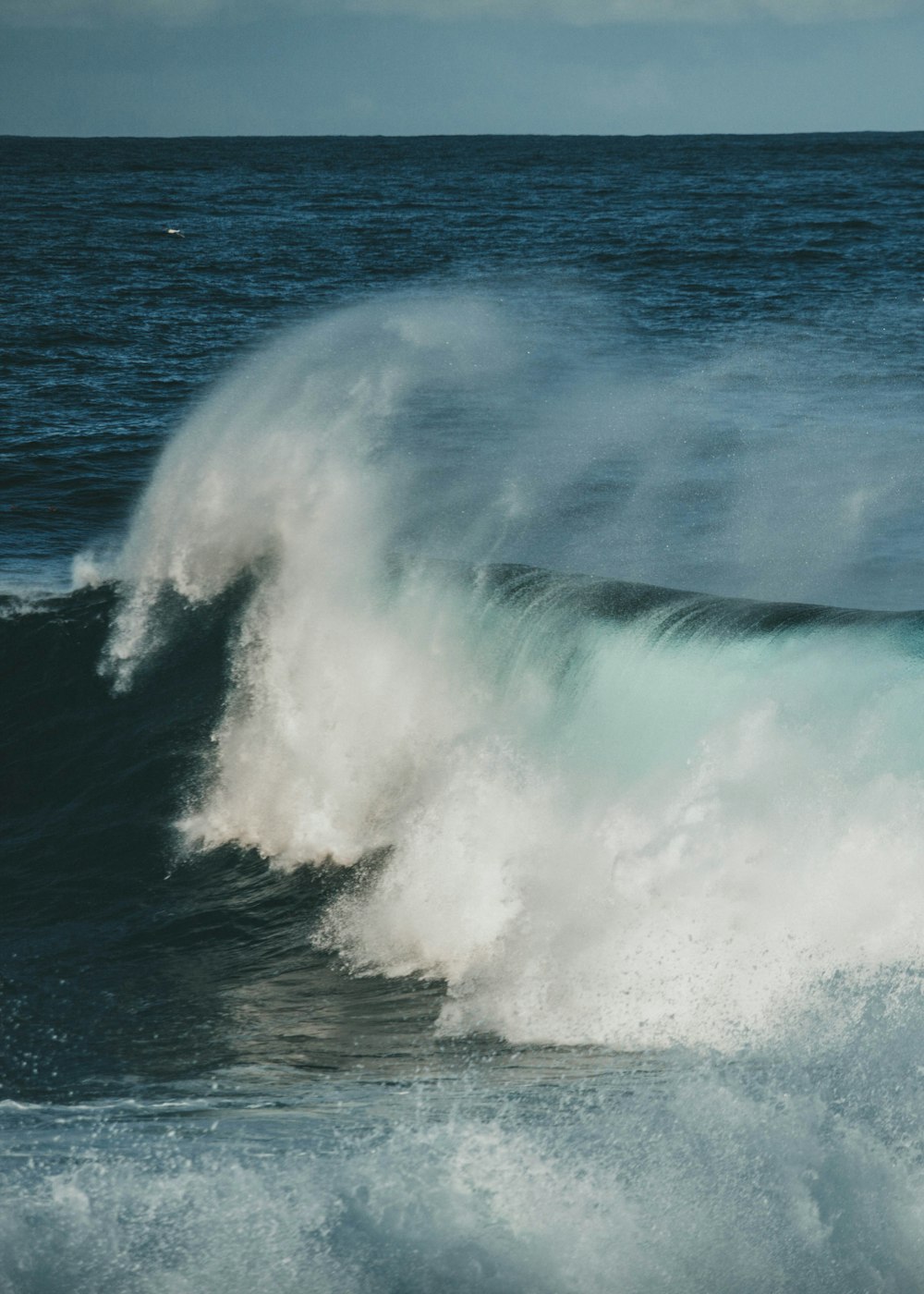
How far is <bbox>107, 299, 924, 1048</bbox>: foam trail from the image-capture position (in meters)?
7.02

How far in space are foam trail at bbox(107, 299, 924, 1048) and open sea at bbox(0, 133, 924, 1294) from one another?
3cm

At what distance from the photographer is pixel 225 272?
117 feet

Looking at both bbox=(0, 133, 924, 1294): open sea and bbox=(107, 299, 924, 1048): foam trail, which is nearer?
bbox=(0, 133, 924, 1294): open sea

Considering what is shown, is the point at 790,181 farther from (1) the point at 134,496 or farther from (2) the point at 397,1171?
(2) the point at 397,1171

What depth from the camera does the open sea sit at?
17.0 feet

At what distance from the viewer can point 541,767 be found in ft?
27.9

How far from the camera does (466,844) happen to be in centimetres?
821

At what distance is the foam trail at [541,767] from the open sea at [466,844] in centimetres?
3

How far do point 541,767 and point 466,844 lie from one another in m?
0.71

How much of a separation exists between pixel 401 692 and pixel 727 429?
9751mm

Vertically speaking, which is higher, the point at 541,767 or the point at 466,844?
the point at 541,767

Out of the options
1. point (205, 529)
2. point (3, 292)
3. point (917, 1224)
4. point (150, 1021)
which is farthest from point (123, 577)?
point (3, 292)

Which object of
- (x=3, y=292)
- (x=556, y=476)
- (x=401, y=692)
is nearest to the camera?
(x=401, y=692)

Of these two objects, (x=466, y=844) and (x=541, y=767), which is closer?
(x=466, y=844)
